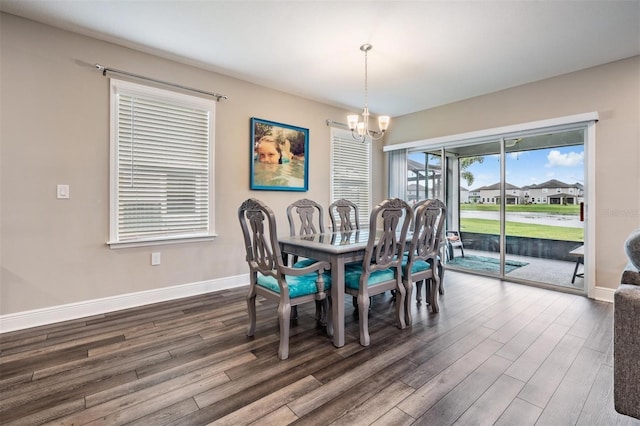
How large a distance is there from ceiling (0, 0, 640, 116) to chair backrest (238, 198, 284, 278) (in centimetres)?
165

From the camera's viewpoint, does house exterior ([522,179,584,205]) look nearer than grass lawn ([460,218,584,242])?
Yes

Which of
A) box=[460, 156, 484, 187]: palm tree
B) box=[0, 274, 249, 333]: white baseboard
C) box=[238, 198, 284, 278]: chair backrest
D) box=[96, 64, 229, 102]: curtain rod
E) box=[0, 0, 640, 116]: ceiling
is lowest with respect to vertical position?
box=[0, 274, 249, 333]: white baseboard

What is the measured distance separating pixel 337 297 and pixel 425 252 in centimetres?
114

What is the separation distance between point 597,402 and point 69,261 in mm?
4103

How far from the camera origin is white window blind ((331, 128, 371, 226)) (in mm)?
5016

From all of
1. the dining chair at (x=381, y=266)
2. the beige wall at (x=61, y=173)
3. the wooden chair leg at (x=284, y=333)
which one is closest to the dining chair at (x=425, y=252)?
the dining chair at (x=381, y=266)

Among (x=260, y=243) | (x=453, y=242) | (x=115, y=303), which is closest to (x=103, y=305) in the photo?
(x=115, y=303)

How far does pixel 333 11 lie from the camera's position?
2459mm

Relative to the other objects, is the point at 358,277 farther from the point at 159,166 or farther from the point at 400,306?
the point at 159,166

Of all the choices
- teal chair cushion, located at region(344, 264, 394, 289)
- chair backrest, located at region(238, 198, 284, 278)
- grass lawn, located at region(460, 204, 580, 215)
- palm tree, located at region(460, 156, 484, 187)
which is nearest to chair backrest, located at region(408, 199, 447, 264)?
teal chair cushion, located at region(344, 264, 394, 289)

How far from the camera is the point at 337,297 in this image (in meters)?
2.25

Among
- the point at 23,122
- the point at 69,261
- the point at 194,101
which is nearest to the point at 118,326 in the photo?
the point at 69,261

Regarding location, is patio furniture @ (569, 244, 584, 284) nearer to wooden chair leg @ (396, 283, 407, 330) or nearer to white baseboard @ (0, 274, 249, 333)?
wooden chair leg @ (396, 283, 407, 330)

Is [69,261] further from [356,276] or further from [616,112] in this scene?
[616,112]
